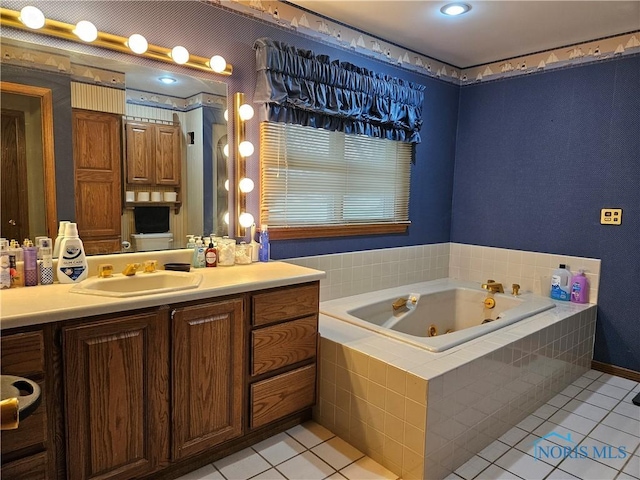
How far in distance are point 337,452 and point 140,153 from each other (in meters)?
1.72

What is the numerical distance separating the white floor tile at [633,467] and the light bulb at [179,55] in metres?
2.84

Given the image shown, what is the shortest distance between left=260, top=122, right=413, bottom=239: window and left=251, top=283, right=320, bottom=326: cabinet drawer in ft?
2.06

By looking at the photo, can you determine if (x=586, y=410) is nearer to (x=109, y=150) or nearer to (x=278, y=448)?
(x=278, y=448)

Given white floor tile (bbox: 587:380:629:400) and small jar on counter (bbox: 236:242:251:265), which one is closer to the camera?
small jar on counter (bbox: 236:242:251:265)

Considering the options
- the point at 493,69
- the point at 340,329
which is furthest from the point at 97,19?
the point at 493,69

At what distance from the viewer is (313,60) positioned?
2656 mm

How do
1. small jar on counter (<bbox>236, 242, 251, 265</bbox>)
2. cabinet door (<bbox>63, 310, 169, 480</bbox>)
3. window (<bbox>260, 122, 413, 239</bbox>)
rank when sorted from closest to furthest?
cabinet door (<bbox>63, 310, 169, 480</bbox>) → small jar on counter (<bbox>236, 242, 251, 265</bbox>) → window (<bbox>260, 122, 413, 239</bbox>)

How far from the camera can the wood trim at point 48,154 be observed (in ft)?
6.15

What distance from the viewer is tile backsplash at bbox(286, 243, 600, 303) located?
123 inches

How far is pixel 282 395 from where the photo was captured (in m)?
2.21

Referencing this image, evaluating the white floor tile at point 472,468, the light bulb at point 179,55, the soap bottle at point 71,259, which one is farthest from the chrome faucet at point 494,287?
the soap bottle at point 71,259

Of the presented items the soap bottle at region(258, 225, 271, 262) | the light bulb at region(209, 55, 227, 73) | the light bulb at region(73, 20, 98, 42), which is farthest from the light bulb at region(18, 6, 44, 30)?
the soap bottle at region(258, 225, 271, 262)

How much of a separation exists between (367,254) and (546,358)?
4.31ft

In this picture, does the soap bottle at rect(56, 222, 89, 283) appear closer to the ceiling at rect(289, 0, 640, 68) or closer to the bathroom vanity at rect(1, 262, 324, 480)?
the bathroom vanity at rect(1, 262, 324, 480)
